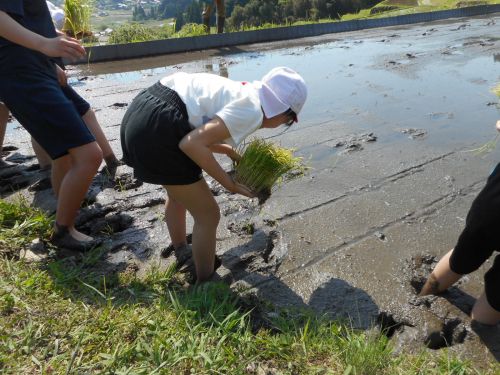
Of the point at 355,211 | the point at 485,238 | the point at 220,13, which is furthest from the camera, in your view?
the point at 220,13

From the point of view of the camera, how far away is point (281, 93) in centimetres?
235

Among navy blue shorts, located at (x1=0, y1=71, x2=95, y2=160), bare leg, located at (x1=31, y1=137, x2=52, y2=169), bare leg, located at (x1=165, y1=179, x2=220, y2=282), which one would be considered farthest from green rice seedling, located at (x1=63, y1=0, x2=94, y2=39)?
bare leg, located at (x1=165, y1=179, x2=220, y2=282)

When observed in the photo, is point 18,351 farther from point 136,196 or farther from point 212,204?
point 136,196

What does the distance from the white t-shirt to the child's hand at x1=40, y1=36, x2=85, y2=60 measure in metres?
0.59

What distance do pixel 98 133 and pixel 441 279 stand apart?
318 cm

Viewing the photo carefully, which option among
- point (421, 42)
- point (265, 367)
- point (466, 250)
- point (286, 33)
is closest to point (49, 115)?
point (265, 367)

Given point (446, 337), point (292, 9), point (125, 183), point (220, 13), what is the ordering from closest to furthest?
point (446, 337) < point (125, 183) < point (220, 13) < point (292, 9)

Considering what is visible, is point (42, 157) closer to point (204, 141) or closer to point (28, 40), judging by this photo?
point (28, 40)

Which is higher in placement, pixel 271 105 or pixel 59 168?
pixel 271 105

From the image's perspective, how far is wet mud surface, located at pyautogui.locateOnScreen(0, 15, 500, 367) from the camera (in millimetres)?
2469

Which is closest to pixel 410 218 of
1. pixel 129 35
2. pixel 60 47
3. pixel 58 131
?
pixel 58 131

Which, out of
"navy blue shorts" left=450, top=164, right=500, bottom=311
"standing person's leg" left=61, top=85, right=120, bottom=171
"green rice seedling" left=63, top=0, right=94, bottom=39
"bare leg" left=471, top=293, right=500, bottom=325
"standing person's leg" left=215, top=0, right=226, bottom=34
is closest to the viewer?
"navy blue shorts" left=450, top=164, right=500, bottom=311

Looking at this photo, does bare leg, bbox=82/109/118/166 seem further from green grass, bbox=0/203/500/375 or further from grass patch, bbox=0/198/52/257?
green grass, bbox=0/203/500/375

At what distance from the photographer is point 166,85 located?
2.53m
